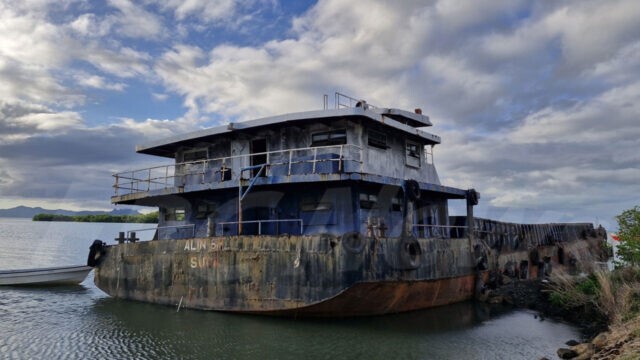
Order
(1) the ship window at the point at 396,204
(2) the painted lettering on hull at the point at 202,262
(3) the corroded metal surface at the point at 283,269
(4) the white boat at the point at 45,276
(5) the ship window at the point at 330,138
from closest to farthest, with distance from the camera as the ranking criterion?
(3) the corroded metal surface at the point at 283,269 < (2) the painted lettering on hull at the point at 202,262 < (5) the ship window at the point at 330,138 < (1) the ship window at the point at 396,204 < (4) the white boat at the point at 45,276

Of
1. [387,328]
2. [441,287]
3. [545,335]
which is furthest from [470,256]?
[387,328]

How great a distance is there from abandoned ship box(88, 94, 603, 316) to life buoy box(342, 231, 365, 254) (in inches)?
1.1

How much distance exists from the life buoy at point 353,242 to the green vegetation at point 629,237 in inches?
422

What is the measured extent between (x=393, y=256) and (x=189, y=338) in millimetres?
6071

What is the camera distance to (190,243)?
1617 centimetres

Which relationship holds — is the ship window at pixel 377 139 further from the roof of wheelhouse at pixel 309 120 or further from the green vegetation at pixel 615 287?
the green vegetation at pixel 615 287

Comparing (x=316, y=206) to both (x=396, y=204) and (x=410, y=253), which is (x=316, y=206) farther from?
(x=410, y=253)

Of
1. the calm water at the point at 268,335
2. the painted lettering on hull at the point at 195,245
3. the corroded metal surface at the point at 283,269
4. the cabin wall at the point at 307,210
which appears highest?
the cabin wall at the point at 307,210

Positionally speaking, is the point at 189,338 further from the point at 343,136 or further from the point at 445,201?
the point at 445,201

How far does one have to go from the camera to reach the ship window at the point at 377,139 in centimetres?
1731

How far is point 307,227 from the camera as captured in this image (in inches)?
640

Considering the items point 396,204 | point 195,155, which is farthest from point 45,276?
point 396,204

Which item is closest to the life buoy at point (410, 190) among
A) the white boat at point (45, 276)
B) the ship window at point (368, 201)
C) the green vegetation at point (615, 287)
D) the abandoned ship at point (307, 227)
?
the abandoned ship at point (307, 227)

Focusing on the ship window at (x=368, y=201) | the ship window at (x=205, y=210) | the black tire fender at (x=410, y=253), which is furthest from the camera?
the ship window at (x=205, y=210)
